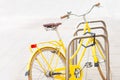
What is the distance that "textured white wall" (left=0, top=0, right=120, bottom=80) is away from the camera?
5.60 metres

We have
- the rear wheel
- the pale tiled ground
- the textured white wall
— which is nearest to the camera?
the rear wheel

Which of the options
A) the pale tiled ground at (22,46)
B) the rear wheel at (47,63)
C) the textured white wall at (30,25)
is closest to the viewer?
the rear wheel at (47,63)

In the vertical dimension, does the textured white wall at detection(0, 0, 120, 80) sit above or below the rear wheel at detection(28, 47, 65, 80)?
above

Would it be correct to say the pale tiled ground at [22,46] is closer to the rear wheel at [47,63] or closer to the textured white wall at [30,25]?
the textured white wall at [30,25]

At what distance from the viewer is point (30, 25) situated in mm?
8219

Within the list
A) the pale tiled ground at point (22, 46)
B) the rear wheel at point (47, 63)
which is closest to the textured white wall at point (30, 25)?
the pale tiled ground at point (22, 46)

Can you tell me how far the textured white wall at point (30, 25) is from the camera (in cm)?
560

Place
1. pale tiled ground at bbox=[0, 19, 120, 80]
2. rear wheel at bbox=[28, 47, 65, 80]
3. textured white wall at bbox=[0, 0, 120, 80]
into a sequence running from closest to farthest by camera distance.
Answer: rear wheel at bbox=[28, 47, 65, 80]
pale tiled ground at bbox=[0, 19, 120, 80]
textured white wall at bbox=[0, 0, 120, 80]

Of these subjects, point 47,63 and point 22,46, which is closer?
point 47,63

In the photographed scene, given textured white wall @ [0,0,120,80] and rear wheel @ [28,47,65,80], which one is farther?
textured white wall @ [0,0,120,80]

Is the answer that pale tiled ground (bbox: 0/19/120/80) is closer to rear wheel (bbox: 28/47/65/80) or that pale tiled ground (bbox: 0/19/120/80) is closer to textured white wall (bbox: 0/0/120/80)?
textured white wall (bbox: 0/0/120/80)

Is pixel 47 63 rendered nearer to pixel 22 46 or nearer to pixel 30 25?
pixel 22 46

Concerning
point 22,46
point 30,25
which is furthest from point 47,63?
point 30,25

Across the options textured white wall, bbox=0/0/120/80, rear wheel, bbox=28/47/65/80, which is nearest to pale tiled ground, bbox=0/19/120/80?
textured white wall, bbox=0/0/120/80
